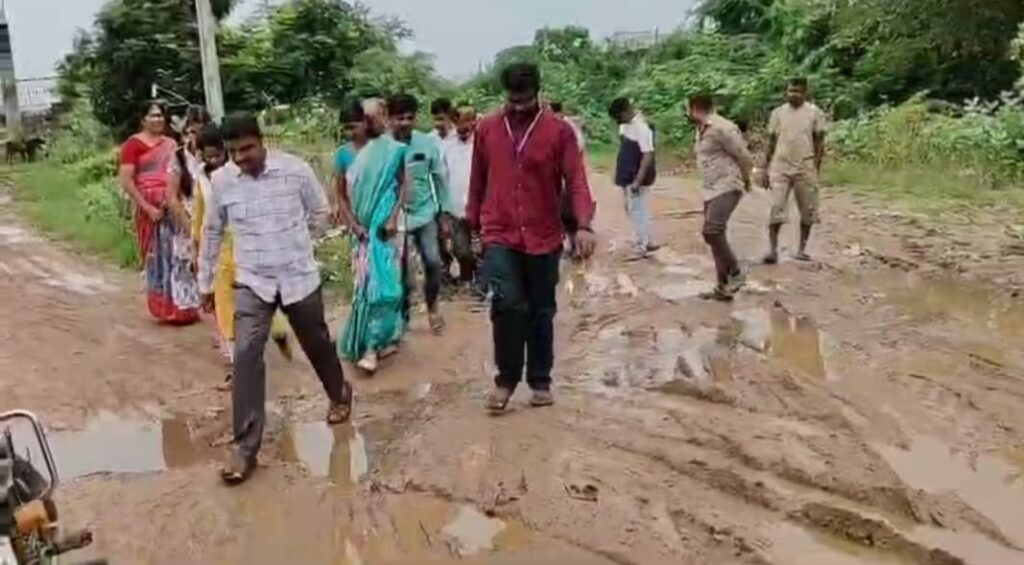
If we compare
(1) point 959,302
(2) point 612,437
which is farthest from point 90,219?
(2) point 612,437

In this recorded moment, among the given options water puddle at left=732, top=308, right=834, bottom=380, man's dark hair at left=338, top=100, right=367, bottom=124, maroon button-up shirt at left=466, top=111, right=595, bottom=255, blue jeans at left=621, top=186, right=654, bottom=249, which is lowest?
water puddle at left=732, top=308, right=834, bottom=380

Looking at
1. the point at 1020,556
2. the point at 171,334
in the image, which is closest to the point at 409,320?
the point at 171,334

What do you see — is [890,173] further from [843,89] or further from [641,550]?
[641,550]

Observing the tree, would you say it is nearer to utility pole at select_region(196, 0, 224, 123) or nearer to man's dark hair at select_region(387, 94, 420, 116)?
utility pole at select_region(196, 0, 224, 123)

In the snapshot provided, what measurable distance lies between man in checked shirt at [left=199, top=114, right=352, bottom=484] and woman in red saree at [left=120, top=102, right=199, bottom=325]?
2.87 metres

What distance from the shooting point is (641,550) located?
15.9 ft

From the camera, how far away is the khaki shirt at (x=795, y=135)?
33.7 feet

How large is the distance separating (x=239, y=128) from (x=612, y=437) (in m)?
2.18

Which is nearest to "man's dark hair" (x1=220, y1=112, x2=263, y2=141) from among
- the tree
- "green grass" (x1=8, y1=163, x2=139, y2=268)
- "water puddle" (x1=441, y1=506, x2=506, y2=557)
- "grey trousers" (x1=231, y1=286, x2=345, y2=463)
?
"grey trousers" (x1=231, y1=286, x2=345, y2=463)

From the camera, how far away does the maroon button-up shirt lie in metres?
6.29

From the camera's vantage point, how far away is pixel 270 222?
5.95 m

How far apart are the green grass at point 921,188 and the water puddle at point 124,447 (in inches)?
343

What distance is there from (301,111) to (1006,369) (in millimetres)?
19520

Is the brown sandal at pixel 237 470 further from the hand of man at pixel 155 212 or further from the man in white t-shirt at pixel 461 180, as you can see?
the man in white t-shirt at pixel 461 180
